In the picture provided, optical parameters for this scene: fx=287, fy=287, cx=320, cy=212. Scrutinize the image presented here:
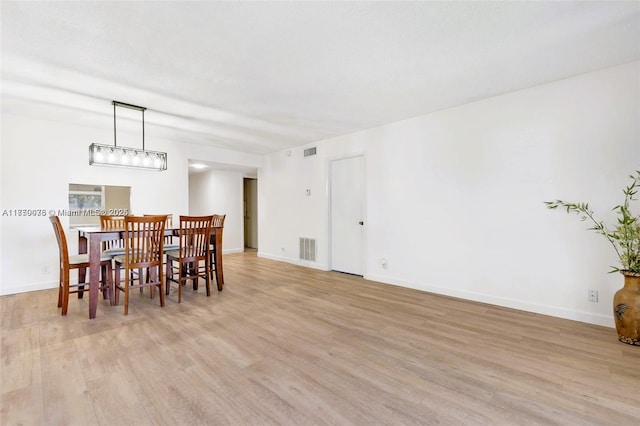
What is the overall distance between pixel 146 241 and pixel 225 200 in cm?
431

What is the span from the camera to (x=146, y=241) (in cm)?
338

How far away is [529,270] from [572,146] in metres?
1.38

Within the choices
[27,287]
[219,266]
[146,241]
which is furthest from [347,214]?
[27,287]

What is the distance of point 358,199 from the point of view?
499cm

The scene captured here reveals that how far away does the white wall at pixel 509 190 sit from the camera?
111 inches

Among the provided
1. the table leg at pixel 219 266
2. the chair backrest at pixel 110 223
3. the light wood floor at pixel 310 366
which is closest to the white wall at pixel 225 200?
the chair backrest at pixel 110 223

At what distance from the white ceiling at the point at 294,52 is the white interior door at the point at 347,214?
4.50ft

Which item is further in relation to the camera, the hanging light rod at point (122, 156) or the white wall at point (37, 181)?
the white wall at point (37, 181)

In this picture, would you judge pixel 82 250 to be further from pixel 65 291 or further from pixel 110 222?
pixel 65 291

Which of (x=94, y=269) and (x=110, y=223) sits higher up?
(x=110, y=223)

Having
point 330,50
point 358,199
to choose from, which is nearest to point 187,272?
point 358,199

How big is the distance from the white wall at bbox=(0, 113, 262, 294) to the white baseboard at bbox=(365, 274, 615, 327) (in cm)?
517

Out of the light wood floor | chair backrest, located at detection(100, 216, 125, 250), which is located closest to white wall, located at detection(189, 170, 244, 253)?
chair backrest, located at detection(100, 216, 125, 250)

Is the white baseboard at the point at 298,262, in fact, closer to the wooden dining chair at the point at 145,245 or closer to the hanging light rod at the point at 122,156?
the wooden dining chair at the point at 145,245
